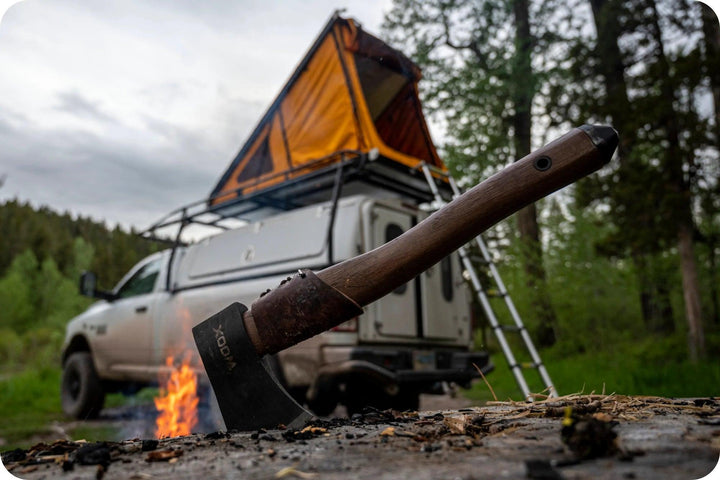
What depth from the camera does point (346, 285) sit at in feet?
6.48

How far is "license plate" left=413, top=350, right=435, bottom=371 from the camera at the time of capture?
489 centimetres

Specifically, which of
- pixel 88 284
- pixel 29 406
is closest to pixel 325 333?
pixel 88 284

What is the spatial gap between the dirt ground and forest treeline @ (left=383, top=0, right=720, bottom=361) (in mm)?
7185

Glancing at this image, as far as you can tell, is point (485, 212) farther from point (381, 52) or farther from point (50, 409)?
point (50, 409)

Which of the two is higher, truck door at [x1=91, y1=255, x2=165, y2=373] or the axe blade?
truck door at [x1=91, y1=255, x2=165, y2=373]

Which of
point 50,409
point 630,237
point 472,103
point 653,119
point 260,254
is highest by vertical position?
point 472,103

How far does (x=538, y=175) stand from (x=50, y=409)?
9230 mm

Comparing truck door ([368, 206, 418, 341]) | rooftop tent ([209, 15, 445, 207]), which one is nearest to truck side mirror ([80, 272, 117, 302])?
rooftop tent ([209, 15, 445, 207])

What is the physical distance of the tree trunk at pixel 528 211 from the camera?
1091 cm

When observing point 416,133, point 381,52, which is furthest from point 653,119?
point 381,52

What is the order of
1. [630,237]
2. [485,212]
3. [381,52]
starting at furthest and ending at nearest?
[630,237], [381,52], [485,212]

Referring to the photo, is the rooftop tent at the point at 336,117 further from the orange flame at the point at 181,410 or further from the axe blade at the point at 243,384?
the axe blade at the point at 243,384

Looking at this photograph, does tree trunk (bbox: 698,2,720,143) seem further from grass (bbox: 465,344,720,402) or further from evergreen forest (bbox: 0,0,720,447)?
grass (bbox: 465,344,720,402)

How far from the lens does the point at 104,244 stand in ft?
130
